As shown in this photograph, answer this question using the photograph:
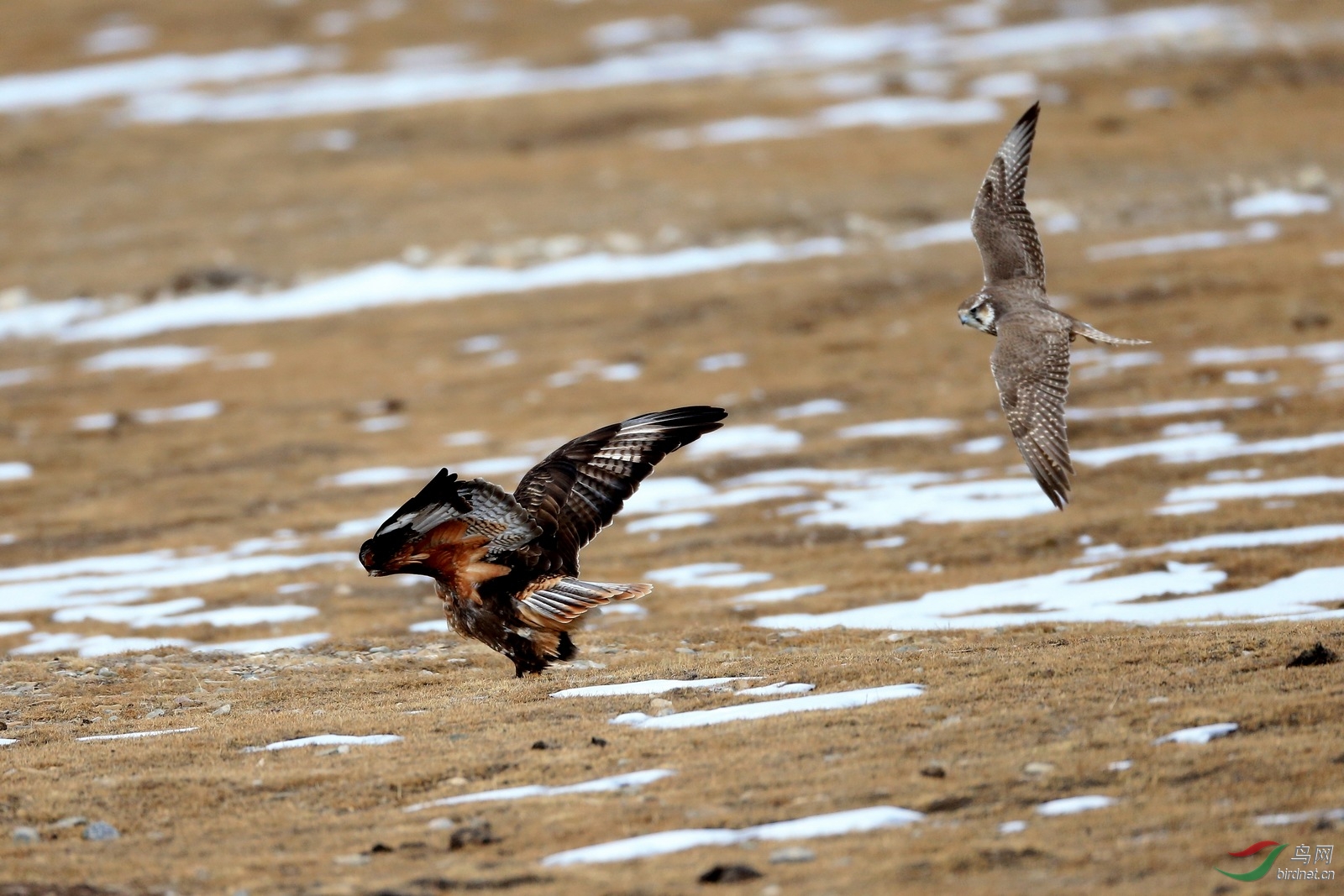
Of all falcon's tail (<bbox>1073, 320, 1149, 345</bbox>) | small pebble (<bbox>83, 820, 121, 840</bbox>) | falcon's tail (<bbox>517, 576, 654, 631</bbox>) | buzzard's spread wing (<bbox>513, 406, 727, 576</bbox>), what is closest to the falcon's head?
falcon's tail (<bbox>1073, 320, 1149, 345</bbox>)

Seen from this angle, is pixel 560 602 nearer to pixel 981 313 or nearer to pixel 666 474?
pixel 981 313

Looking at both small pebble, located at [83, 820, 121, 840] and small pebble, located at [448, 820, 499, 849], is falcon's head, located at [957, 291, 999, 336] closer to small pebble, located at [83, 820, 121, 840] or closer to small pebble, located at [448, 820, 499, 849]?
small pebble, located at [448, 820, 499, 849]

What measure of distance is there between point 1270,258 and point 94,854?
110 ft

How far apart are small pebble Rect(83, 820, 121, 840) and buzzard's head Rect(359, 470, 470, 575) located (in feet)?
8.39

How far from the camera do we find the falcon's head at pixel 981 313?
1648 cm

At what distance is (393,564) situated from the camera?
11289 millimetres

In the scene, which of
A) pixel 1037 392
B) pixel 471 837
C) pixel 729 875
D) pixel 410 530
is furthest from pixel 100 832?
pixel 1037 392

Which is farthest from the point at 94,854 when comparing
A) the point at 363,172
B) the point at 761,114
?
the point at 761,114

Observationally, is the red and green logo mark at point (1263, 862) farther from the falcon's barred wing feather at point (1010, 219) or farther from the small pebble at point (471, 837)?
the falcon's barred wing feather at point (1010, 219)

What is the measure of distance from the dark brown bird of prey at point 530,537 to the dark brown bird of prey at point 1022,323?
3.87 meters

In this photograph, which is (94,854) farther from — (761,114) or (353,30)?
(353,30)

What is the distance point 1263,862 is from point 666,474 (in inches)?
785

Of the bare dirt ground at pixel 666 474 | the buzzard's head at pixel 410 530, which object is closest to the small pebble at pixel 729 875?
the bare dirt ground at pixel 666 474

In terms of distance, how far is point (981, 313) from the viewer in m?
16.5
